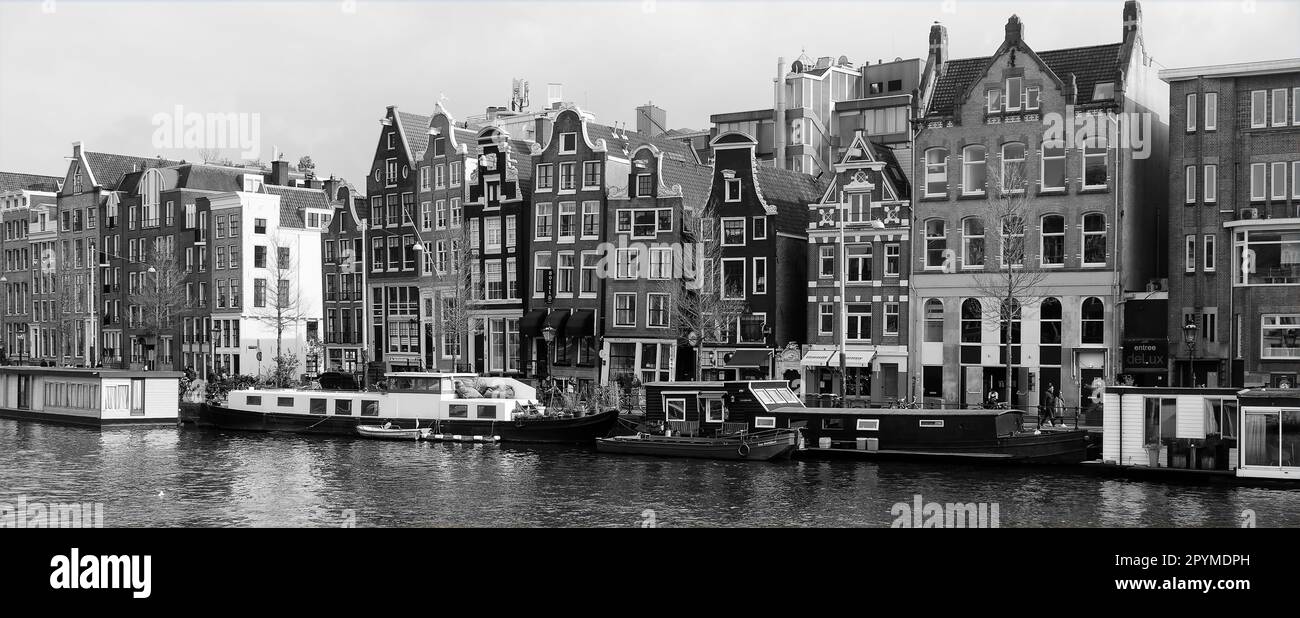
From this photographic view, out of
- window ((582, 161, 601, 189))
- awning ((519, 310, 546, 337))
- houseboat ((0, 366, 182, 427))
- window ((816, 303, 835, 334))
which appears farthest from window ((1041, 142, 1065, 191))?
houseboat ((0, 366, 182, 427))

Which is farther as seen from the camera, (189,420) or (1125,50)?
(189,420)

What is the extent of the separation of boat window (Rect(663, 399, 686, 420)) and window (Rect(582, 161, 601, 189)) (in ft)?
79.3

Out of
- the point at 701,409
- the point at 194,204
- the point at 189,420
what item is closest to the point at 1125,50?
the point at 701,409

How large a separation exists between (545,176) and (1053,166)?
31.2 m

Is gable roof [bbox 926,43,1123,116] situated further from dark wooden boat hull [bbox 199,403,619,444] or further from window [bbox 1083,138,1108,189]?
dark wooden boat hull [bbox 199,403,619,444]

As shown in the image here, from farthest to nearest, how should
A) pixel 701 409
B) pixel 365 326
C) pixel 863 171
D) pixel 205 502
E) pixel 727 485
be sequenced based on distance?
1. pixel 365 326
2. pixel 863 171
3. pixel 701 409
4. pixel 727 485
5. pixel 205 502

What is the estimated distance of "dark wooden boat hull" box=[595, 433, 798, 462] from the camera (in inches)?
2199

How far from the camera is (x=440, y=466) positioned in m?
55.2

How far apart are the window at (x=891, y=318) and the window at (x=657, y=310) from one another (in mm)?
12938

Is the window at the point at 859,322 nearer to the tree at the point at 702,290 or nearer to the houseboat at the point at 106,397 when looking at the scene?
the tree at the point at 702,290

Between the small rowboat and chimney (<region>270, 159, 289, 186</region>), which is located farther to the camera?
chimney (<region>270, 159, 289, 186</region>)

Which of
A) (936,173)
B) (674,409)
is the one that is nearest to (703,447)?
(674,409)
